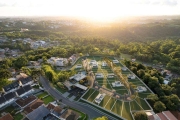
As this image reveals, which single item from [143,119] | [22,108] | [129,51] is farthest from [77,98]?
[129,51]

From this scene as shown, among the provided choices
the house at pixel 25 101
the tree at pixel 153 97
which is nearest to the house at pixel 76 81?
the house at pixel 25 101

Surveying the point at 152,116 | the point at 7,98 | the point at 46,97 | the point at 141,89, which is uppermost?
the point at 7,98

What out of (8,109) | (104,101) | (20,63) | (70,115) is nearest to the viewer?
(70,115)

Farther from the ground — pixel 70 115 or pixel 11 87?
pixel 11 87

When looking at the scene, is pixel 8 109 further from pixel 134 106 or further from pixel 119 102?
pixel 134 106

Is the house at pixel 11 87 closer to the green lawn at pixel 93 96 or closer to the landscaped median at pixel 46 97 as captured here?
the landscaped median at pixel 46 97

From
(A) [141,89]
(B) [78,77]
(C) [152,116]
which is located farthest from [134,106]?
(B) [78,77]
